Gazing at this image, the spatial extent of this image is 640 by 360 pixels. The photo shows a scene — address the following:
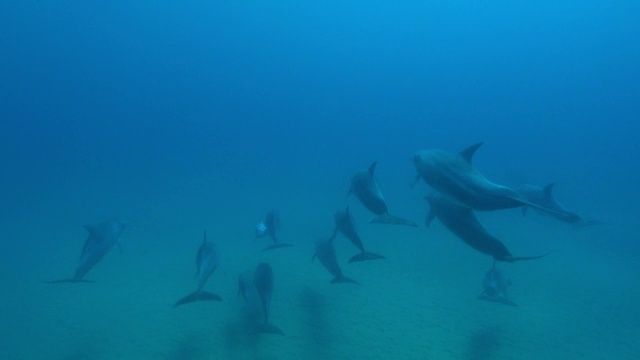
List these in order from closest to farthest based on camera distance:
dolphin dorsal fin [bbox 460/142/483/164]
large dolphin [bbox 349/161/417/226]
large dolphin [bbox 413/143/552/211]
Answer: large dolphin [bbox 413/143/552/211]
dolphin dorsal fin [bbox 460/142/483/164]
large dolphin [bbox 349/161/417/226]

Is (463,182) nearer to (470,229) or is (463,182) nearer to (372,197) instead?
(470,229)

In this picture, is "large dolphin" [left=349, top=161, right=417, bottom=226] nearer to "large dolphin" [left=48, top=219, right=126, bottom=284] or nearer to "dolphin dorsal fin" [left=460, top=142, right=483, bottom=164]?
"dolphin dorsal fin" [left=460, top=142, right=483, bottom=164]

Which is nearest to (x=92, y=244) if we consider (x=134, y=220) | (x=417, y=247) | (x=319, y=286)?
(x=319, y=286)

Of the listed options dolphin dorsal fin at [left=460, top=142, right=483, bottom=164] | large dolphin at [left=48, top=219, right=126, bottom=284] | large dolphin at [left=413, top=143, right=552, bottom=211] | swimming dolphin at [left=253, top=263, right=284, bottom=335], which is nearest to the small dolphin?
swimming dolphin at [left=253, top=263, right=284, bottom=335]

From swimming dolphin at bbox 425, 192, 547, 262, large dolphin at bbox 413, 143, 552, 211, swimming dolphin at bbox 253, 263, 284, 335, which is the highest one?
large dolphin at bbox 413, 143, 552, 211

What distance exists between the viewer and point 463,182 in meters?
A: 3.22

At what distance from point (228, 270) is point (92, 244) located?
3353mm

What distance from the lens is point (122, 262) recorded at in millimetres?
9828

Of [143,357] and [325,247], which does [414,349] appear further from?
[143,357]

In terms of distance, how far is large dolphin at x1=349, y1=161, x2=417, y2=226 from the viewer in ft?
14.0

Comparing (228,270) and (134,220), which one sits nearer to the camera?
(228,270)

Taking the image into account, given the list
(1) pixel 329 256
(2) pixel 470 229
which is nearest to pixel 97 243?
(1) pixel 329 256

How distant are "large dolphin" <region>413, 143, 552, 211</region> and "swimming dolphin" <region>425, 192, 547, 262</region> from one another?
0.49ft

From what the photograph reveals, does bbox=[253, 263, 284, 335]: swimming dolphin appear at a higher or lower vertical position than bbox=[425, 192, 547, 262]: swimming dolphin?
→ lower
